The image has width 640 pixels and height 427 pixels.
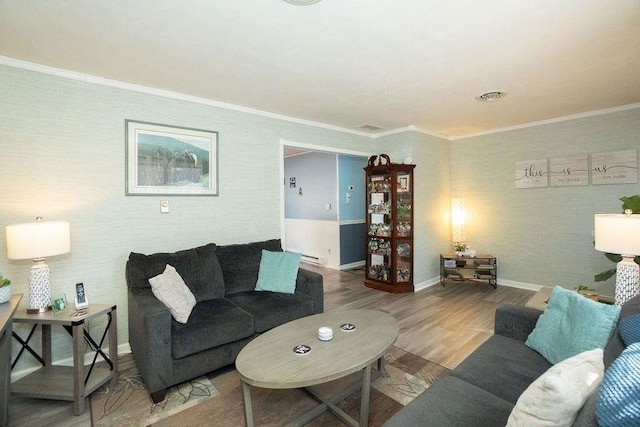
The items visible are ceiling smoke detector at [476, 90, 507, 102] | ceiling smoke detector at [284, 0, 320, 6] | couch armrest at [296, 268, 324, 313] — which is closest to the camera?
ceiling smoke detector at [284, 0, 320, 6]

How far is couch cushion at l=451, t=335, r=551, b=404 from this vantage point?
1494 mm

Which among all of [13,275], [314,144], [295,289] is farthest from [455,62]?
[13,275]

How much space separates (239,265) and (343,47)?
2.20 m

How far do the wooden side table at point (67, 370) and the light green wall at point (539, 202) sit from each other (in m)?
5.18

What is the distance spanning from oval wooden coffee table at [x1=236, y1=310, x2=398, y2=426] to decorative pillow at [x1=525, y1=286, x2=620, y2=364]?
861mm

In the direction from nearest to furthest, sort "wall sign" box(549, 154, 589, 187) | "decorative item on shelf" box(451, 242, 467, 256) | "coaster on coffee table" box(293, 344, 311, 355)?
"coaster on coffee table" box(293, 344, 311, 355) < "wall sign" box(549, 154, 589, 187) < "decorative item on shelf" box(451, 242, 467, 256)

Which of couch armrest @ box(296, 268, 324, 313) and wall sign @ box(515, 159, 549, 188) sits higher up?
wall sign @ box(515, 159, 549, 188)

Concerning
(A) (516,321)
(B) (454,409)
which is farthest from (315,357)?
(A) (516,321)

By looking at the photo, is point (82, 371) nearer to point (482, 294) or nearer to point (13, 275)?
point (13, 275)

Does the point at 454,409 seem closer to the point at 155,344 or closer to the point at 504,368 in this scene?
the point at 504,368

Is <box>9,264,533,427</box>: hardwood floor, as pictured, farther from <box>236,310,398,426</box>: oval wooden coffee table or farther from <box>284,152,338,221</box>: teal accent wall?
<box>284,152,338,221</box>: teal accent wall

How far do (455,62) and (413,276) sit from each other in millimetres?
3061

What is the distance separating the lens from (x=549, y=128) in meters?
4.33

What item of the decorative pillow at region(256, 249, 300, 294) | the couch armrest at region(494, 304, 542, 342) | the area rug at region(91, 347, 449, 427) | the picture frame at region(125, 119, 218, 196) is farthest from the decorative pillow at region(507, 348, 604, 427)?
the picture frame at region(125, 119, 218, 196)
